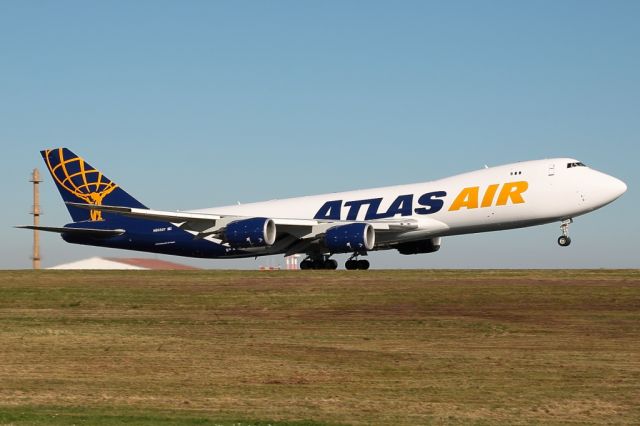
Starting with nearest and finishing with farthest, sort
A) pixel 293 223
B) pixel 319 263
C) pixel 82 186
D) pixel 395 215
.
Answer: pixel 293 223
pixel 395 215
pixel 319 263
pixel 82 186

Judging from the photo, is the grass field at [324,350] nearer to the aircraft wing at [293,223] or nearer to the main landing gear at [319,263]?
the aircraft wing at [293,223]

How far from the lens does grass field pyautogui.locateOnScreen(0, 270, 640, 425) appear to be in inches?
725

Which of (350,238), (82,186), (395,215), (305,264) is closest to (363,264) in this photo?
(305,264)

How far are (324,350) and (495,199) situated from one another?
22135mm

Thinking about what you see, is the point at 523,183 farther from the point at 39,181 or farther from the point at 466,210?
the point at 39,181

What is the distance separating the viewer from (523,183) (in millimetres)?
44312

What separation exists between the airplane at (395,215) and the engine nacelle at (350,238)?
5 cm

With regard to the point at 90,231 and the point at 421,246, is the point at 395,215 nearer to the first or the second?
the point at 421,246

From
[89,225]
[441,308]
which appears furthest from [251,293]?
[89,225]

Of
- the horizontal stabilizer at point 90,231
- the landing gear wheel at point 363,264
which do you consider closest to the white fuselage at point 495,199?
the landing gear wheel at point 363,264

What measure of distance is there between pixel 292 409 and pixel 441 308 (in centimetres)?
1320

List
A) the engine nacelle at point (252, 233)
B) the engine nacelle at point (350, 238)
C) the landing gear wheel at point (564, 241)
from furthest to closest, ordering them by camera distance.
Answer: the engine nacelle at point (252, 233)
the engine nacelle at point (350, 238)
the landing gear wheel at point (564, 241)

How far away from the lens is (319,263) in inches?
1925

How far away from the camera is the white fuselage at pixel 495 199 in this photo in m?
43.9
